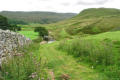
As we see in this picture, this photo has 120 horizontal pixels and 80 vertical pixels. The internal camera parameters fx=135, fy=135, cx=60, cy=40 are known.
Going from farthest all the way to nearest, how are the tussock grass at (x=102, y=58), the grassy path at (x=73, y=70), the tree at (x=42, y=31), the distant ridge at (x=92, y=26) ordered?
1. the distant ridge at (x=92, y=26)
2. the tree at (x=42, y=31)
3. the tussock grass at (x=102, y=58)
4. the grassy path at (x=73, y=70)

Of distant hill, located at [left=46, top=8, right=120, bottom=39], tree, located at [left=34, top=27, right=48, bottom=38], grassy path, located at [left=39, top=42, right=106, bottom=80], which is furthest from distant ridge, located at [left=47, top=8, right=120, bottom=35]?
grassy path, located at [left=39, top=42, right=106, bottom=80]

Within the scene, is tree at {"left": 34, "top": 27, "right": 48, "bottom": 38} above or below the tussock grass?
below

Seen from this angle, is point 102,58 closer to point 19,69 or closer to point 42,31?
point 19,69

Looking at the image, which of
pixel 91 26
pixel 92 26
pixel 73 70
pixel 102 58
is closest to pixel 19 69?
pixel 73 70

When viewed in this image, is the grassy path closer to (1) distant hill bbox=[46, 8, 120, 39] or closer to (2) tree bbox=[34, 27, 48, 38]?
(1) distant hill bbox=[46, 8, 120, 39]

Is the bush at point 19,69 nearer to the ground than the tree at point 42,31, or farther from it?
farther from it

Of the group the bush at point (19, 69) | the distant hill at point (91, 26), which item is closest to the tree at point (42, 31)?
the distant hill at point (91, 26)

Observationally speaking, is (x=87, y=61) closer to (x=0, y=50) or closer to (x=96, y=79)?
(x=96, y=79)

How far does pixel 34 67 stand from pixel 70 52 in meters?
5.52

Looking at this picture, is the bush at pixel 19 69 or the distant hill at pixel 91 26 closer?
the bush at pixel 19 69

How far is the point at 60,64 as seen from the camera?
7.93m

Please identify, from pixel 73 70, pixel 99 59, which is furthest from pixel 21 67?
pixel 99 59

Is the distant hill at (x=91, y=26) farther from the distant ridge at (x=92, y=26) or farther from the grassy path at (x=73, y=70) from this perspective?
the grassy path at (x=73, y=70)

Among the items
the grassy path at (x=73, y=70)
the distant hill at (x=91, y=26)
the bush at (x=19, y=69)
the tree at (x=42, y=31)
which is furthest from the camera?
the distant hill at (x=91, y=26)
